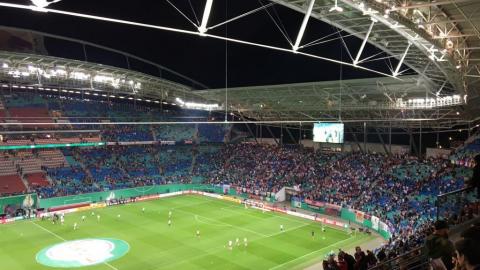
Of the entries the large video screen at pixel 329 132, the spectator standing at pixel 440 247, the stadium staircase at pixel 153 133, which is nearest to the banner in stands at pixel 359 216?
the large video screen at pixel 329 132

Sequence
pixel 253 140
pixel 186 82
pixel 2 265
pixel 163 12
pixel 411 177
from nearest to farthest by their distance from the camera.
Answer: pixel 2 265 → pixel 163 12 → pixel 411 177 → pixel 186 82 → pixel 253 140

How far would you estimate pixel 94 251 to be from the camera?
2922 centimetres

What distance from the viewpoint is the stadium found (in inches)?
1054

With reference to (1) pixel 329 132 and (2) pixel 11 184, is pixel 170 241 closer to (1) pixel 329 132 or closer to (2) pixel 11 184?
(1) pixel 329 132

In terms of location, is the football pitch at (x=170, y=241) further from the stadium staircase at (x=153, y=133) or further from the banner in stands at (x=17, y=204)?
the stadium staircase at (x=153, y=133)

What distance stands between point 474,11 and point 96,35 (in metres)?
40.7

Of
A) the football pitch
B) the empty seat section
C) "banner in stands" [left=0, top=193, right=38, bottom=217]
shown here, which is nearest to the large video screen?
the football pitch

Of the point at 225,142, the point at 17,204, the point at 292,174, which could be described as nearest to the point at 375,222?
the point at 292,174

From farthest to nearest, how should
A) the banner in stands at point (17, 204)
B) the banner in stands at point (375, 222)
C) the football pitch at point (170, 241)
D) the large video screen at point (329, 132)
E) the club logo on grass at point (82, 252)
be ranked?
the banner in stands at point (17, 204)
the large video screen at point (329, 132)
the banner in stands at point (375, 222)
the football pitch at point (170, 241)
the club logo on grass at point (82, 252)

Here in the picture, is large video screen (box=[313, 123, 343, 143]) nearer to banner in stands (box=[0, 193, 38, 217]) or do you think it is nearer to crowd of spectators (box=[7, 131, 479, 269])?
crowd of spectators (box=[7, 131, 479, 269])

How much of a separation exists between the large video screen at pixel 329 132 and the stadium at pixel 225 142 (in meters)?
0.19

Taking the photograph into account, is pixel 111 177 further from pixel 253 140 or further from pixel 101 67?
pixel 253 140

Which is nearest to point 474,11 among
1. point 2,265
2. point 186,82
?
point 2,265

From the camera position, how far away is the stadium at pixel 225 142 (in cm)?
2677
